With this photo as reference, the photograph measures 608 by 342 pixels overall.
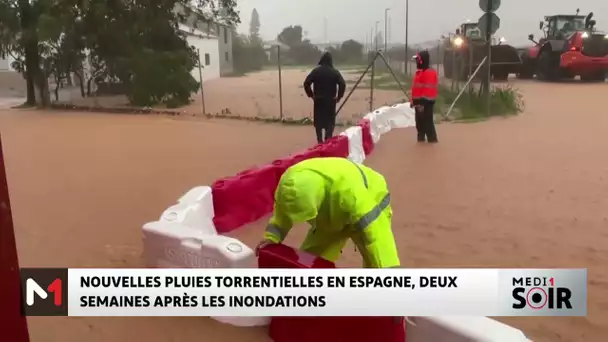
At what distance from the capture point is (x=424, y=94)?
6.12 m

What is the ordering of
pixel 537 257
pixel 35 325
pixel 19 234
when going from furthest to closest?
1. pixel 19 234
2. pixel 537 257
3. pixel 35 325

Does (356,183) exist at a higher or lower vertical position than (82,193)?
higher

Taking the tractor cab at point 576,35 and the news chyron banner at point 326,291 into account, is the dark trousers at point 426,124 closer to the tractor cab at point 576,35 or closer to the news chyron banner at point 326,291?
the news chyron banner at point 326,291

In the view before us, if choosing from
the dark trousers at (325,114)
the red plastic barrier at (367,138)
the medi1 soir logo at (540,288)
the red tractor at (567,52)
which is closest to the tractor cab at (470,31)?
the red tractor at (567,52)

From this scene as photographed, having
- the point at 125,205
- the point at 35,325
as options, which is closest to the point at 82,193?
the point at 125,205

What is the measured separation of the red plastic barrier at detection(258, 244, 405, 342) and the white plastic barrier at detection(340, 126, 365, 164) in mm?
3174

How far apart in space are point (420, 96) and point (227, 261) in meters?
4.32

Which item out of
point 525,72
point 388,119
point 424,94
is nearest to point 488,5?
point 424,94

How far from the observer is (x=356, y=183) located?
1.87m

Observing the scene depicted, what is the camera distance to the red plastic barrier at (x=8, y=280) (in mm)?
1321

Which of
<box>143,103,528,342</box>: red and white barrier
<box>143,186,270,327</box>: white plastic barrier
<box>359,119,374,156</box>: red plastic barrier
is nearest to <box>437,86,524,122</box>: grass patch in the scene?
<box>359,119,374,156</box>: red plastic barrier

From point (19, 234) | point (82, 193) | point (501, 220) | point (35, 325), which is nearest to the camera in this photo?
point (35, 325)

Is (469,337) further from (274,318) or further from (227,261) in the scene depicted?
(227,261)

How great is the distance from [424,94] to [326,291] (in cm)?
469
